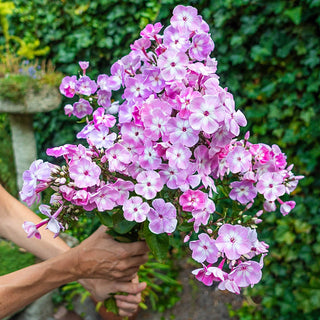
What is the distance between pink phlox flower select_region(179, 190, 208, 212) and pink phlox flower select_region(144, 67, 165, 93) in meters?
0.25

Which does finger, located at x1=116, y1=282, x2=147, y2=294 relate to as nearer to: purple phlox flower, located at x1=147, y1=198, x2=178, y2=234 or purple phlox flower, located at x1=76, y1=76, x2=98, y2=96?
purple phlox flower, located at x1=147, y1=198, x2=178, y2=234

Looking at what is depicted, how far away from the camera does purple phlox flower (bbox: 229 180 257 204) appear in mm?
969

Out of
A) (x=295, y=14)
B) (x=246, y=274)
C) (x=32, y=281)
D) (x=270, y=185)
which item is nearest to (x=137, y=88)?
(x=270, y=185)

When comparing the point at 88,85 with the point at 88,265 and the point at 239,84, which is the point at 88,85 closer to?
the point at 88,265

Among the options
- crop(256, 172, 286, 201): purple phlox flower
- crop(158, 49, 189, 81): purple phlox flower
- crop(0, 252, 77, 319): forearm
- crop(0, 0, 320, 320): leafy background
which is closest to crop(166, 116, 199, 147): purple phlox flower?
crop(158, 49, 189, 81): purple phlox flower

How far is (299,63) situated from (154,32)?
1.65m

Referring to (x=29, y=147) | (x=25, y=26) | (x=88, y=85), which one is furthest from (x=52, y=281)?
(x=25, y=26)

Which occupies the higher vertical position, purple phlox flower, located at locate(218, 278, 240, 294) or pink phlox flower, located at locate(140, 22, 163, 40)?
pink phlox flower, located at locate(140, 22, 163, 40)

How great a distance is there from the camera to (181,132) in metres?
0.85

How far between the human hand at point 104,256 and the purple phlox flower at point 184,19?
624 millimetres

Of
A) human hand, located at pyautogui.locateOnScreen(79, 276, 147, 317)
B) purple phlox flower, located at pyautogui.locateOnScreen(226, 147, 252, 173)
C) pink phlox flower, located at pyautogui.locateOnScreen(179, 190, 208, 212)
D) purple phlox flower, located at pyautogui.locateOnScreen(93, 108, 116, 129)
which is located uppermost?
purple phlox flower, located at pyautogui.locateOnScreen(93, 108, 116, 129)

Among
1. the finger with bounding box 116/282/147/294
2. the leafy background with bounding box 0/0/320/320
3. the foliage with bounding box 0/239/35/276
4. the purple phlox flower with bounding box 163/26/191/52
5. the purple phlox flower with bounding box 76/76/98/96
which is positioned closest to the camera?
the purple phlox flower with bounding box 163/26/191/52

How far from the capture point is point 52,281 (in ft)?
3.99

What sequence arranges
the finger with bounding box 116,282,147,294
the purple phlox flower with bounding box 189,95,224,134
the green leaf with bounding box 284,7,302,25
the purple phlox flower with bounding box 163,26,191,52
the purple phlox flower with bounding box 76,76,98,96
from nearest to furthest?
the purple phlox flower with bounding box 189,95,224,134
the purple phlox flower with bounding box 163,26,191,52
the purple phlox flower with bounding box 76,76,98,96
the finger with bounding box 116,282,147,294
the green leaf with bounding box 284,7,302,25
